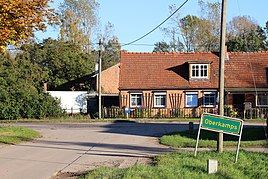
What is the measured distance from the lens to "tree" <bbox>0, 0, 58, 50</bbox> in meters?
16.8

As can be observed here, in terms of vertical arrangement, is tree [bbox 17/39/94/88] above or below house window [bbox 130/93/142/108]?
above

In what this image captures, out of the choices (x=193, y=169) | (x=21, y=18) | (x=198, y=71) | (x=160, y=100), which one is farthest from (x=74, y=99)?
(x=193, y=169)

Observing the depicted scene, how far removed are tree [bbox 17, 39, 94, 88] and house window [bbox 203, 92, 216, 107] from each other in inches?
751

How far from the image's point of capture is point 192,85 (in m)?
43.8

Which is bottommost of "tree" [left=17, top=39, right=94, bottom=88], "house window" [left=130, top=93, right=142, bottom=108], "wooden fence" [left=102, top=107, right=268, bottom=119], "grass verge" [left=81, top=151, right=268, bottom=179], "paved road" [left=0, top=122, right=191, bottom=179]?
"paved road" [left=0, top=122, right=191, bottom=179]

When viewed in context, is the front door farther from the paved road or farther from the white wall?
the paved road

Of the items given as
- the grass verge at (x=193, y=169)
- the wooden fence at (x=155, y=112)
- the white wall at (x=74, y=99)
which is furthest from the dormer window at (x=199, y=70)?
the grass verge at (x=193, y=169)

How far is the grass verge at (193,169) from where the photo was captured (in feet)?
34.7

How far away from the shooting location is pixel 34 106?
143 feet

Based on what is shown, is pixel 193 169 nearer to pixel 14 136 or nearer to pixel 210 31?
pixel 14 136

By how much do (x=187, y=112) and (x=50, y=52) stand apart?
2314 cm

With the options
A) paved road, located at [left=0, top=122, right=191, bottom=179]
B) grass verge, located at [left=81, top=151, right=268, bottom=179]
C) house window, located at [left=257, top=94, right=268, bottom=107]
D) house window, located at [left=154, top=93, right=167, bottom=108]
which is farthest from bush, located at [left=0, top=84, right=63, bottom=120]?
grass verge, located at [left=81, top=151, right=268, bottom=179]

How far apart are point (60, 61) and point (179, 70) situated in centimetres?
1852

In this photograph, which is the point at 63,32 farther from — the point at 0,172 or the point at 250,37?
the point at 0,172
